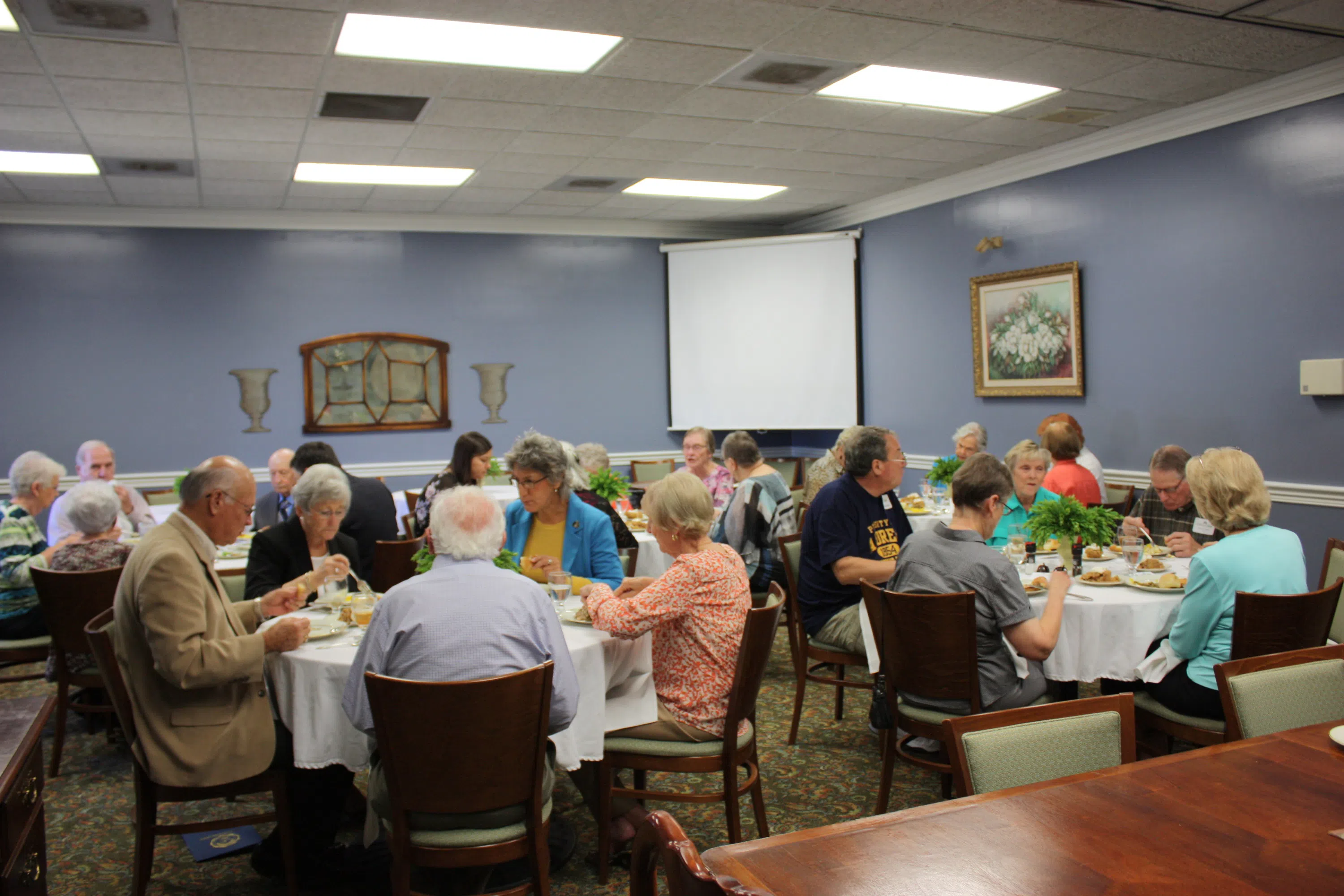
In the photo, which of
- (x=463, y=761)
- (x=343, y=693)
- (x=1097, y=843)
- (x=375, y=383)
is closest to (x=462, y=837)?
(x=463, y=761)

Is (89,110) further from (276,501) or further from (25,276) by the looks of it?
(25,276)

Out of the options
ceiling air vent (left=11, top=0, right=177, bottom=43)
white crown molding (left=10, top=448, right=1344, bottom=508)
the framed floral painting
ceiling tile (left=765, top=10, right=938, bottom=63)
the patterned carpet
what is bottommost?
the patterned carpet

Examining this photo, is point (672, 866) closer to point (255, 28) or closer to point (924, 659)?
point (924, 659)

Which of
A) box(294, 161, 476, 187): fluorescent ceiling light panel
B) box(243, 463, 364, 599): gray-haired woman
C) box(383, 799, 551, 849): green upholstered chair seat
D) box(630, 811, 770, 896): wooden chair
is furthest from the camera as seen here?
box(294, 161, 476, 187): fluorescent ceiling light panel

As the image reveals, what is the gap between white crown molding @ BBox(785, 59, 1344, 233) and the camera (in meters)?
5.43

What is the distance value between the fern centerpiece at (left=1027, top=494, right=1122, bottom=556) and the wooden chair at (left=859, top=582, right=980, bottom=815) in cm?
86

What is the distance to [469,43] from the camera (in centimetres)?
464

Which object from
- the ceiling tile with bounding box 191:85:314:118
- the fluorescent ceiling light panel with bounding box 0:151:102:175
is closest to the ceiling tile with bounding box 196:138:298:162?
the ceiling tile with bounding box 191:85:314:118

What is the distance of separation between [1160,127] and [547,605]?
5.61m

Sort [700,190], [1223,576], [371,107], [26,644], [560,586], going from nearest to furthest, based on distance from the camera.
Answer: [1223,576]
[560,586]
[26,644]
[371,107]
[700,190]

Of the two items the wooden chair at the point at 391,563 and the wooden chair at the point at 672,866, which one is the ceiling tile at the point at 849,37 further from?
the wooden chair at the point at 672,866

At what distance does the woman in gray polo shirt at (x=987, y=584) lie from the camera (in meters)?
3.08

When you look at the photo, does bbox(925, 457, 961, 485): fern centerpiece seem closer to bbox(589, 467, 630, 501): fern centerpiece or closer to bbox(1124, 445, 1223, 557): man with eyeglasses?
bbox(1124, 445, 1223, 557): man with eyeglasses

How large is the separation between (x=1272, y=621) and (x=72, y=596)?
14.8 feet
